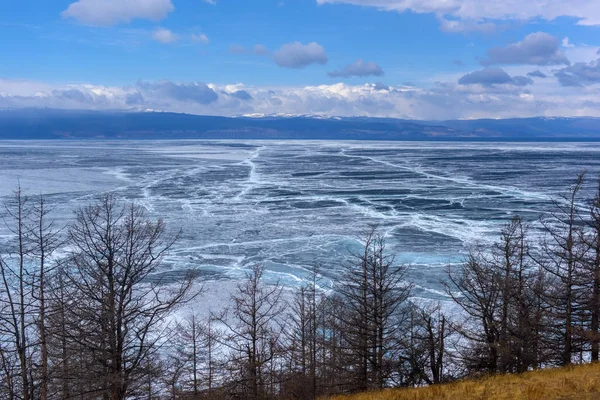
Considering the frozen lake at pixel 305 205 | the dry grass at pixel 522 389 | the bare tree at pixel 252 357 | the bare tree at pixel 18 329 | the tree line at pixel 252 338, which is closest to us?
the dry grass at pixel 522 389

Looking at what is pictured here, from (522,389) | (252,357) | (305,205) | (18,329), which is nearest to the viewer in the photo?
(522,389)

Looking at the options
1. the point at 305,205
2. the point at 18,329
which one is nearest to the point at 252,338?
the point at 18,329

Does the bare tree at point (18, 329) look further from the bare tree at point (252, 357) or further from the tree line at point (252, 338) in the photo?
the bare tree at point (252, 357)


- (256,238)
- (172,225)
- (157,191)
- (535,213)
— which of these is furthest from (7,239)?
(535,213)

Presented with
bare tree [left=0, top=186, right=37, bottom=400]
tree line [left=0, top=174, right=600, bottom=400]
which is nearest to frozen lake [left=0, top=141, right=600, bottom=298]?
tree line [left=0, top=174, right=600, bottom=400]

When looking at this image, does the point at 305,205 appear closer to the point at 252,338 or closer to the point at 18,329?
the point at 18,329

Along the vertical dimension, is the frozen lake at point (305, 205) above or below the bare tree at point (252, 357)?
above

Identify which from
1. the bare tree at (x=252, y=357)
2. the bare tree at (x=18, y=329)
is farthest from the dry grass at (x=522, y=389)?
the bare tree at (x=18, y=329)

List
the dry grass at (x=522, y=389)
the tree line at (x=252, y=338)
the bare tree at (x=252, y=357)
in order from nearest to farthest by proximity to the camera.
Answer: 1. the dry grass at (x=522, y=389)
2. the tree line at (x=252, y=338)
3. the bare tree at (x=252, y=357)
